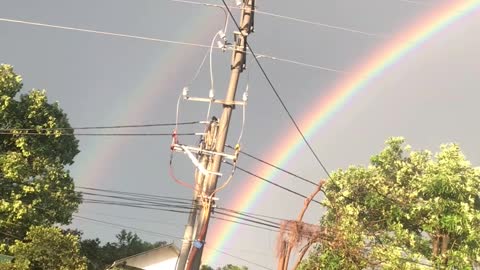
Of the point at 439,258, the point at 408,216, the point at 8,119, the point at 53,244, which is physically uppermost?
the point at 8,119

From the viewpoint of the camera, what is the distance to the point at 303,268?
24.4 metres

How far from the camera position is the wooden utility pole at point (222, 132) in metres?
12.2

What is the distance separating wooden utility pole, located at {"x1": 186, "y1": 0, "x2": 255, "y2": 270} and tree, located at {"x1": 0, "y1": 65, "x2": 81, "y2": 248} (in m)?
17.5

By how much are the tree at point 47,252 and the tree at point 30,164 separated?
7.79 ft

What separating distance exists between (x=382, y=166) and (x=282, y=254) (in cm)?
1028

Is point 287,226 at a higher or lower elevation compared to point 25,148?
lower

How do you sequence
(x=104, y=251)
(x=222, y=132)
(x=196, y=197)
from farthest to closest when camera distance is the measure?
(x=104, y=251) < (x=222, y=132) < (x=196, y=197)

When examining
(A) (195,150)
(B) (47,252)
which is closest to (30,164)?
(B) (47,252)

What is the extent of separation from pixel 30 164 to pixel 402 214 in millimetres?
20236

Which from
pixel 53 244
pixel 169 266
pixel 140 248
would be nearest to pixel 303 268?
pixel 53 244

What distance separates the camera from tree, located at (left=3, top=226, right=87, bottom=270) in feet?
82.3

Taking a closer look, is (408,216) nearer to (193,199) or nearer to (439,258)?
(439,258)

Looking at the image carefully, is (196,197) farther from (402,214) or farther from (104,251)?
(104,251)

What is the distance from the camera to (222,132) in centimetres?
1360
